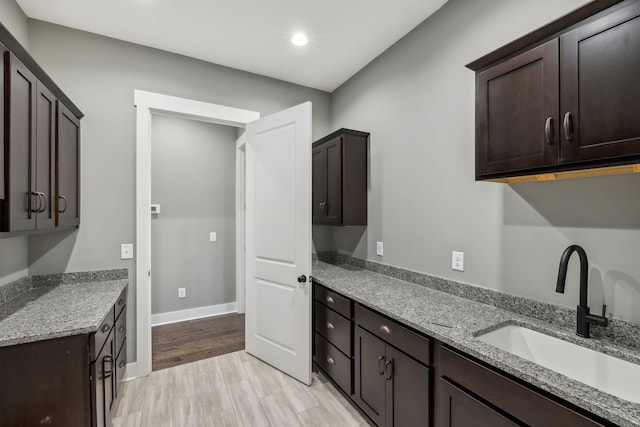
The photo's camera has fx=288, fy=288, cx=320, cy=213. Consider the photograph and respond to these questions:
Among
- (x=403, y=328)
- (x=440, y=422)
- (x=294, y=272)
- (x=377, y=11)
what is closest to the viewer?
(x=440, y=422)

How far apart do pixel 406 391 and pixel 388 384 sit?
0.50 feet

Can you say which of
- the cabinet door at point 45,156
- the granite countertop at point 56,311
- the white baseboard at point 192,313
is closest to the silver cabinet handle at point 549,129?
the granite countertop at point 56,311

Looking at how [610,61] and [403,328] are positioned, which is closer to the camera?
[610,61]

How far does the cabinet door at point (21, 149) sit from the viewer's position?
4.39 feet

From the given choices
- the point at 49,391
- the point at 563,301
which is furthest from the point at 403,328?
A: the point at 49,391

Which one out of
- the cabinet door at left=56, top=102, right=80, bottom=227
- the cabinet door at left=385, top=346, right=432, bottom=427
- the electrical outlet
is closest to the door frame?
the cabinet door at left=56, top=102, right=80, bottom=227

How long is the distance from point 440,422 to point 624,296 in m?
0.99

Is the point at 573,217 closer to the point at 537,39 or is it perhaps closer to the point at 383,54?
the point at 537,39

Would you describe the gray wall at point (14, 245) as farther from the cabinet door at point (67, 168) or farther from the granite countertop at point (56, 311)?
the cabinet door at point (67, 168)

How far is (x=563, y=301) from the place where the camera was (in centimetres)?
145

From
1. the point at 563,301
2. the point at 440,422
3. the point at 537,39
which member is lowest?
the point at 440,422

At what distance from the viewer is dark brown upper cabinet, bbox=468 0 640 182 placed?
1.03m

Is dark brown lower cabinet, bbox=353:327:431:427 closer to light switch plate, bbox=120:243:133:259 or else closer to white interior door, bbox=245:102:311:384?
white interior door, bbox=245:102:311:384

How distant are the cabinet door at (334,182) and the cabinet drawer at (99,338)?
1.87m
